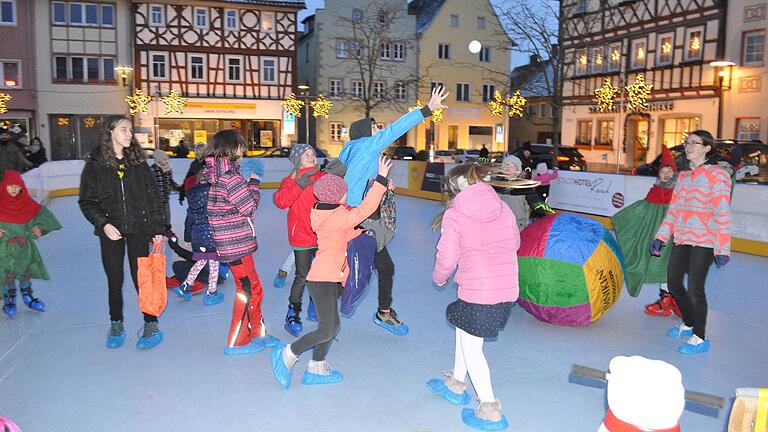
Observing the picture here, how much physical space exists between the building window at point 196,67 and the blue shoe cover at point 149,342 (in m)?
33.8

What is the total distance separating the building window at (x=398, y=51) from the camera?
42531 mm

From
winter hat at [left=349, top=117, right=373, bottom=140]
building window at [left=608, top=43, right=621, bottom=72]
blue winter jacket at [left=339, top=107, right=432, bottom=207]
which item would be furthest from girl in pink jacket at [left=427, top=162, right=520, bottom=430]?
building window at [left=608, top=43, right=621, bottom=72]

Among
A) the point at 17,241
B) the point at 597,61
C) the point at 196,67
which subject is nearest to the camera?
the point at 17,241

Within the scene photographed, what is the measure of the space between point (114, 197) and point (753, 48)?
2809 cm

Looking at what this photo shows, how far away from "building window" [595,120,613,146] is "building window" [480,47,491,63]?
12434 mm

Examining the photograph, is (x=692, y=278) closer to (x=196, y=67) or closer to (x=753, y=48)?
(x=753, y=48)

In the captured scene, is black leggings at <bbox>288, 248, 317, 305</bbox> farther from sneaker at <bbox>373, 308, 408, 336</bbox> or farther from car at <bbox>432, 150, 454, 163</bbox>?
car at <bbox>432, 150, 454, 163</bbox>

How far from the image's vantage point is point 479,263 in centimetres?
396

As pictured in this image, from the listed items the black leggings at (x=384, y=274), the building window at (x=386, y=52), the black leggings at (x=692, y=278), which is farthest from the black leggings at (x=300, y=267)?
the building window at (x=386, y=52)

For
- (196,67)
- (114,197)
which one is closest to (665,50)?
(196,67)

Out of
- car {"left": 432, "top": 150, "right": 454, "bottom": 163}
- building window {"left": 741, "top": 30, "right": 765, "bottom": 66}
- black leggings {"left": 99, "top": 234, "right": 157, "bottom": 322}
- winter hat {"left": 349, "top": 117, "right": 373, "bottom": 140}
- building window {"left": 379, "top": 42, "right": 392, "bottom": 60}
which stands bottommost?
black leggings {"left": 99, "top": 234, "right": 157, "bottom": 322}

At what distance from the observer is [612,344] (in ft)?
19.2

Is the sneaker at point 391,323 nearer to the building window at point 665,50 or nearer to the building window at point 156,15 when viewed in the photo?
the building window at point 665,50

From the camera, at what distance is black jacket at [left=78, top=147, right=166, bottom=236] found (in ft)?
17.0
